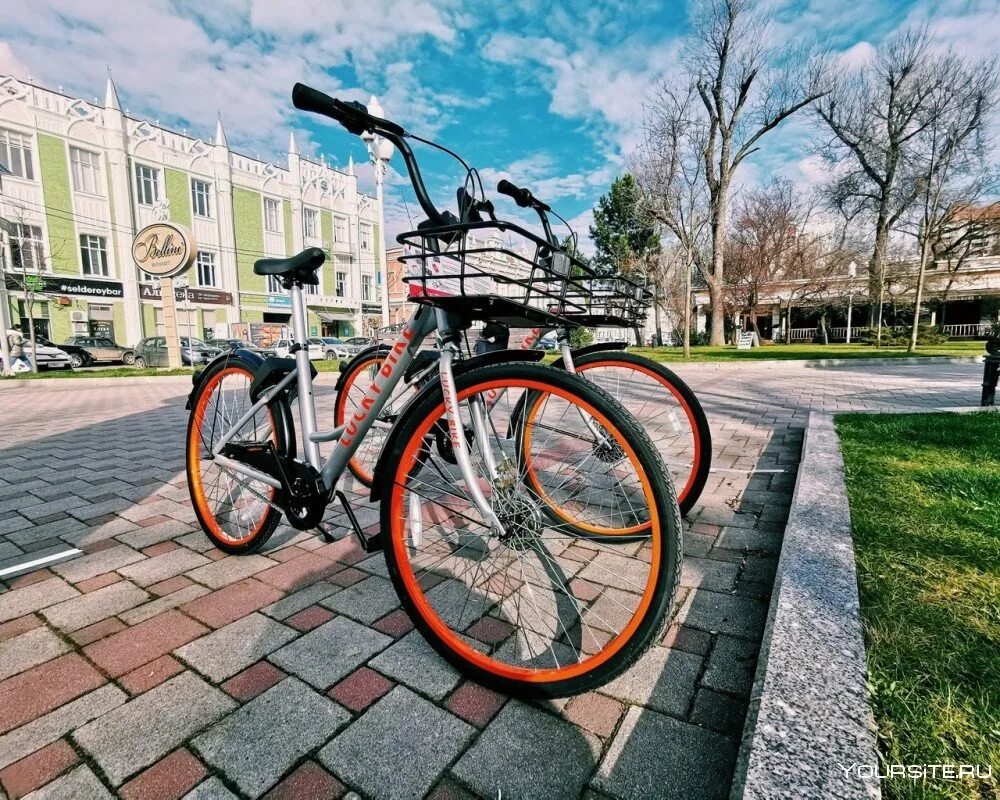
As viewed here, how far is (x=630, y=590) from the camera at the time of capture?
2.07 metres

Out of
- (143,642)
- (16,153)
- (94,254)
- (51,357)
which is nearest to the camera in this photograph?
(143,642)

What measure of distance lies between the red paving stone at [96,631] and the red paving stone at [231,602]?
0.21m

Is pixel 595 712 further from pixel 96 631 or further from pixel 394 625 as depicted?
pixel 96 631

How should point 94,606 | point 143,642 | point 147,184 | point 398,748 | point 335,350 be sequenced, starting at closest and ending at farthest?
1. point 398,748
2. point 143,642
3. point 94,606
4. point 335,350
5. point 147,184

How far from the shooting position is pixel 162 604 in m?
2.01

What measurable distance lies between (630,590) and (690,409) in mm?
994

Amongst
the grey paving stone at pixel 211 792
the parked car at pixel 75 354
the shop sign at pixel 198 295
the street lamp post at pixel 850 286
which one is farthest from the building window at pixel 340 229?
the grey paving stone at pixel 211 792

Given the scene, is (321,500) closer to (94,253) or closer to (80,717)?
(80,717)

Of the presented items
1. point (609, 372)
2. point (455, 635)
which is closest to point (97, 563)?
point (455, 635)

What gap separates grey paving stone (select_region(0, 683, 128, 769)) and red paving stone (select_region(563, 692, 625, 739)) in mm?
1280

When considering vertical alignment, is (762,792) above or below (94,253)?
below

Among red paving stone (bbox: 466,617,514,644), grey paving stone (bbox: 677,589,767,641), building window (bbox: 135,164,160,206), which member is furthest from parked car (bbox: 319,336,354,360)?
grey paving stone (bbox: 677,589,767,641)

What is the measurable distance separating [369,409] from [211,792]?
1168 millimetres

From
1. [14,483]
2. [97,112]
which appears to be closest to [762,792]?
[14,483]
